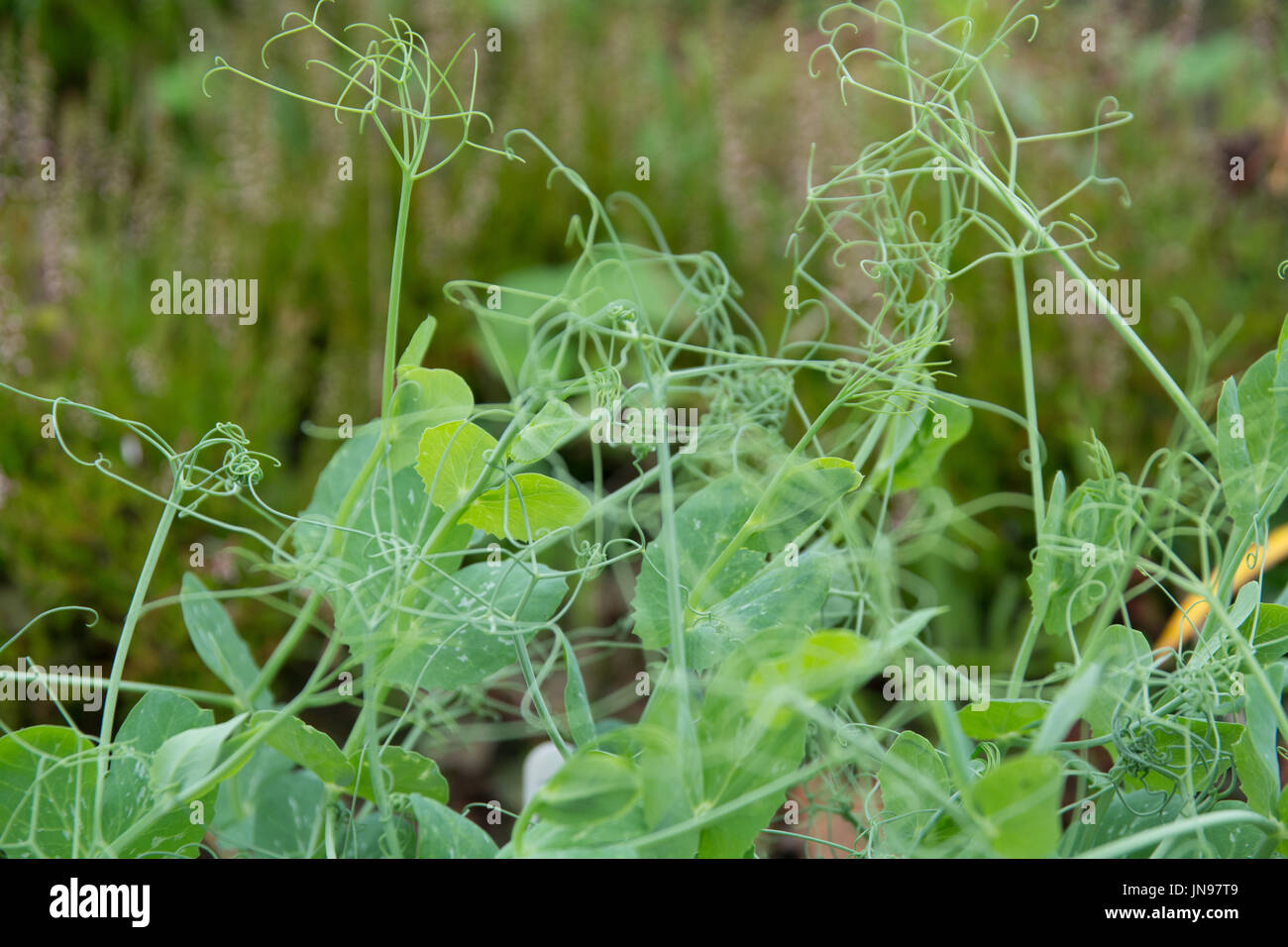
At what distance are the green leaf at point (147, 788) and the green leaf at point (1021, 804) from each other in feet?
0.50

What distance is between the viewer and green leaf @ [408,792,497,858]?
0.20 metres

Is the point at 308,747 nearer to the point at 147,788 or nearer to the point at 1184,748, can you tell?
the point at 147,788

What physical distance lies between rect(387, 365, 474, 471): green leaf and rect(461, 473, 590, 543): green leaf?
0.02 meters

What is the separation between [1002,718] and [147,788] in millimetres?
180

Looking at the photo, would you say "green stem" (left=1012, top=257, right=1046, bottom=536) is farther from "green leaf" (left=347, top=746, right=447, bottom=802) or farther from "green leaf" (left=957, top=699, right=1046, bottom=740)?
"green leaf" (left=347, top=746, right=447, bottom=802)

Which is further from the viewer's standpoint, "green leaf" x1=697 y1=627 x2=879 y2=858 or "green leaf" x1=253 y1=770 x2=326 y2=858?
"green leaf" x1=253 y1=770 x2=326 y2=858

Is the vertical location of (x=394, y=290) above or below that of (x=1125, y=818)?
above

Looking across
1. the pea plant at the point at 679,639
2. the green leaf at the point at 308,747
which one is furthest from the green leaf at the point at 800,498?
the green leaf at the point at 308,747

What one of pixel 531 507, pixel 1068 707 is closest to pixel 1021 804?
pixel 1068 707

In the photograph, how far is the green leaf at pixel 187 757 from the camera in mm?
189

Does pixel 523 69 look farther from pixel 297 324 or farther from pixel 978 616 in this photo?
pixel 978 616

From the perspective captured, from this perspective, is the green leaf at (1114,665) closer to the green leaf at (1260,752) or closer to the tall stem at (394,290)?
the green leaf at (1260,752)

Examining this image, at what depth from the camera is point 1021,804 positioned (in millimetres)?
158

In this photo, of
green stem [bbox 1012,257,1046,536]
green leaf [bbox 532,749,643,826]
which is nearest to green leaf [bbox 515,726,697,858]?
green leaf [bbox 532,749,643,826]
